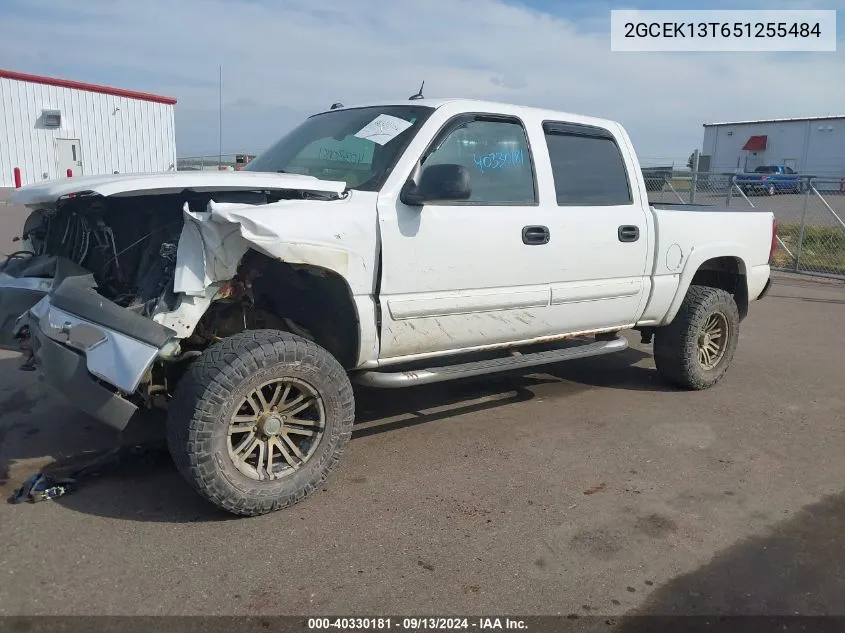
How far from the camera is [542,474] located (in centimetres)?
415

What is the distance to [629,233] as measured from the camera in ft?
16.4

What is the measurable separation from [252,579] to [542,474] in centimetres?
179

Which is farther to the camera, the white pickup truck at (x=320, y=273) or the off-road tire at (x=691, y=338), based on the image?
the off-road tire at (x=691, y=338)

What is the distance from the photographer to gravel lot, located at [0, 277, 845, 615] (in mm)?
2953

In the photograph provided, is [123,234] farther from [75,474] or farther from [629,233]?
[629,233]

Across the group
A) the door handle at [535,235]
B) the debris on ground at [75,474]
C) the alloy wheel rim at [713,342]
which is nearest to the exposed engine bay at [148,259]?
the debris on ground at [75,474]

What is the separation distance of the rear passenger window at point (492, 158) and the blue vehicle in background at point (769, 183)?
28.2 ft

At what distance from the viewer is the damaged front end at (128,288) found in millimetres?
3260

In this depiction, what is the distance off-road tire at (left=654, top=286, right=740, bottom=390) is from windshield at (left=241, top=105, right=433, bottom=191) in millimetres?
2699

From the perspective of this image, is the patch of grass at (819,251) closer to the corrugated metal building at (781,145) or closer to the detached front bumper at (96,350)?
the detached front bumper at (96,350)

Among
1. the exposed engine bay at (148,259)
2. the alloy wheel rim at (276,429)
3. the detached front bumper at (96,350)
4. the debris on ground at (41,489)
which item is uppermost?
the exposed engine bay at (148,259)

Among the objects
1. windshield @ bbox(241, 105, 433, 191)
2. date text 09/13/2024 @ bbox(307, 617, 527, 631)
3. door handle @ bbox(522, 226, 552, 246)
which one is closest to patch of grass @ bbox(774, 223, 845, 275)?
door handle @ bbox(522, 226, 552, 246)

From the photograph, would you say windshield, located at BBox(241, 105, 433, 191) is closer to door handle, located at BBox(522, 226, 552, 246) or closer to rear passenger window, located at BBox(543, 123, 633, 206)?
door handle, located at BBox(522, 226, 552, 246)

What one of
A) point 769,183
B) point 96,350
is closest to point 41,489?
point 96,350
